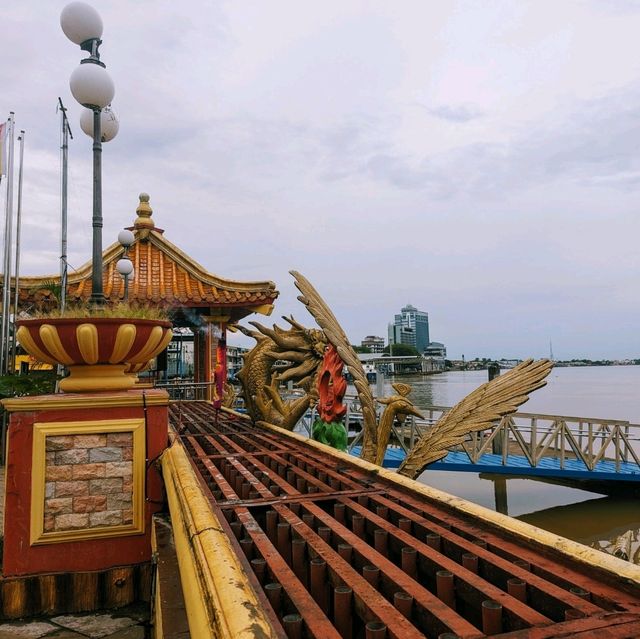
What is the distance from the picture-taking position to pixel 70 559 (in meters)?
3.06

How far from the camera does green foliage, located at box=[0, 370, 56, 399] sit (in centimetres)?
650

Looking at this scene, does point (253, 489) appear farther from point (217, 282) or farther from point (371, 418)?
point (217, 282)

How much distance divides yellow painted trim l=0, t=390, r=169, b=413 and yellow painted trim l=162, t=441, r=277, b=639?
1.20m

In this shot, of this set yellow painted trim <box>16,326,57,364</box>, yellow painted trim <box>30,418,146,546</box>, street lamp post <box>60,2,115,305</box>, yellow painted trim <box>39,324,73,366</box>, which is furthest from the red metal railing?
street lamp post <box>60,2,115,305</box>

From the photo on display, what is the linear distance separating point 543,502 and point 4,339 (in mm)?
11737

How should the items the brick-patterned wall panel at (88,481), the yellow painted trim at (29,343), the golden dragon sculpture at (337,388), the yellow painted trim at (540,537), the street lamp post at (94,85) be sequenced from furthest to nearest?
the street lamp post at (94,85) < the golden dragon sculpture at (337,388) < the yellow painted trim at (29,343) < the brick-patterned wall panel at (88,481) < the yellow painted trim at (540,537)

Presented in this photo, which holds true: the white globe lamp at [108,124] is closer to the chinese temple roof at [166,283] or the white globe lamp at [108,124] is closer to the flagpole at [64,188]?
the flagpole at [64,188]

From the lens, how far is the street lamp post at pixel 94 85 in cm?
414

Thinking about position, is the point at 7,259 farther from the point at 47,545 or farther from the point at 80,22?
the point at 47,545

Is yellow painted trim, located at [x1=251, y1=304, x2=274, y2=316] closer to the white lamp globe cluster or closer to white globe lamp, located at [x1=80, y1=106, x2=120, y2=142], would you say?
white globe lamp, located at [x1=80, y1=106, x2=120, y2=142]

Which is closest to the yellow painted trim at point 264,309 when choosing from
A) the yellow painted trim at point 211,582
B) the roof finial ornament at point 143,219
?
the roof finial ornament at point 143,219

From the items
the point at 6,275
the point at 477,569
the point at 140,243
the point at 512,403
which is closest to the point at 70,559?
the point at 477,569

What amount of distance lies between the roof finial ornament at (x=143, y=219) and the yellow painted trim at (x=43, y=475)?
932cm

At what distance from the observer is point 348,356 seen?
4781 millimetres
